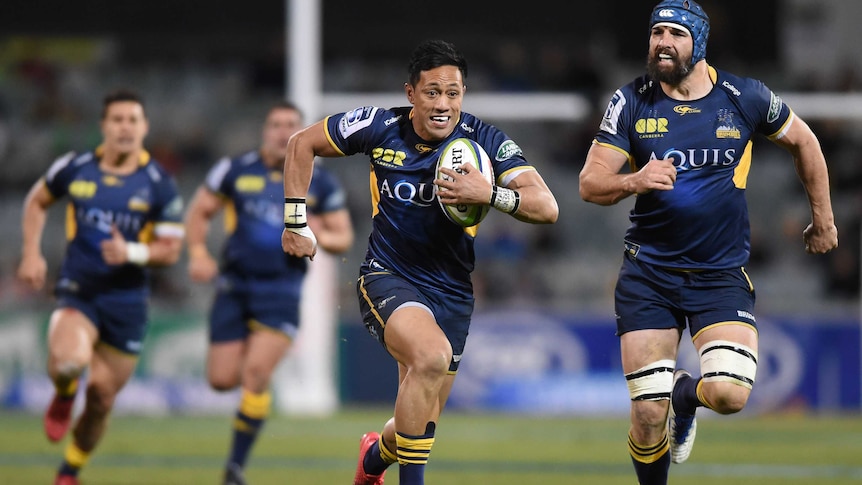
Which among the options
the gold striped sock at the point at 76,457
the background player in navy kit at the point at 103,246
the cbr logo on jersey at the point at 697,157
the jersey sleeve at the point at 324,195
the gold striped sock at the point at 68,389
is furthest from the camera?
the jersey sleeve at the point at 324,195

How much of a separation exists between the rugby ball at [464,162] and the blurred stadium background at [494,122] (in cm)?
944

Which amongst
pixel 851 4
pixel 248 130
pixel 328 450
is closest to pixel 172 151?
pixel 248 130

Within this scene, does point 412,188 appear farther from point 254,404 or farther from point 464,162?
point 254,404

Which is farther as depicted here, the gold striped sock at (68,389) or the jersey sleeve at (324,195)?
the jersey sleeve at (324,195)

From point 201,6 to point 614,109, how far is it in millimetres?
18505

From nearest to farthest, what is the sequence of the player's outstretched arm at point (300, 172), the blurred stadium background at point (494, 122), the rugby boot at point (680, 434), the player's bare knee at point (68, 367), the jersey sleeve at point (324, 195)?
the player's outstretched arm at point (300, 172)
the rugby boot at point (680, 434)
the player's bare knee at point (68, 367)
the jersey sleeve at point (324, 195)
the blurred stadium background at point (494, 122)

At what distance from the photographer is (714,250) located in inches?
290

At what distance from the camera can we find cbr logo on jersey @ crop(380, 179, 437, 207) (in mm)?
7012

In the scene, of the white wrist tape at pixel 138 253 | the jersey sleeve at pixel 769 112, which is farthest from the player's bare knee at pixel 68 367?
the jersey sleeve at pixel 769 112

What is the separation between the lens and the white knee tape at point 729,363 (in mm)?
7078

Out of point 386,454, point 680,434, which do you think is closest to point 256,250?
point 386,454

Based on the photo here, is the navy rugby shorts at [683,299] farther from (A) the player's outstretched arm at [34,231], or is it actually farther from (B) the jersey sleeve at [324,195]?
(A) the player's outstretched arm at [34,231]

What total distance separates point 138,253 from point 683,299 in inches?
159

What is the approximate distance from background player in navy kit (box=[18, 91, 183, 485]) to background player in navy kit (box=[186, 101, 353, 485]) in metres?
0.89
